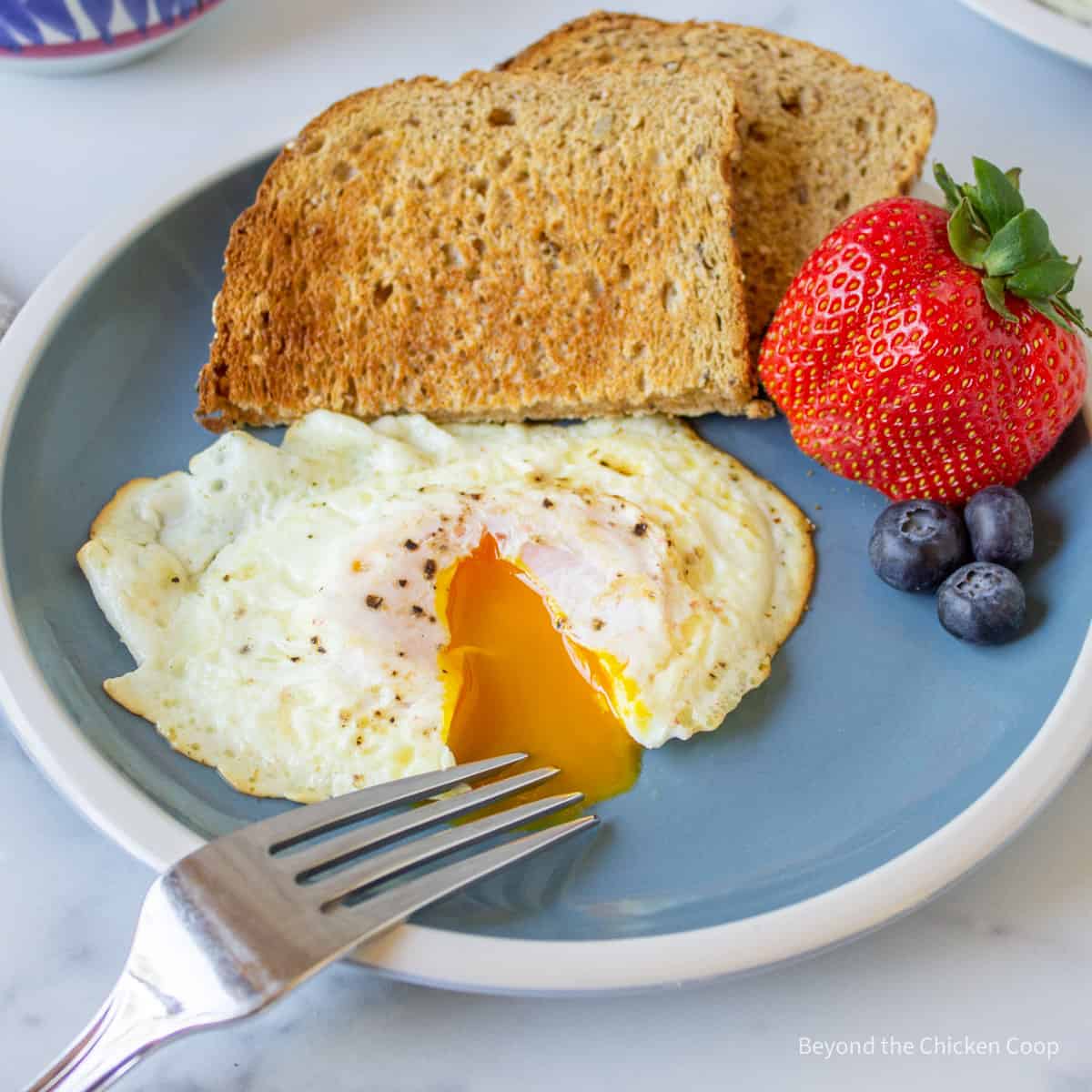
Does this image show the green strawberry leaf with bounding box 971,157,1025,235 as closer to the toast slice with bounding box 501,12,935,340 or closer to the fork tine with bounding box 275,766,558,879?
the toast slice with bounding box 501,12,935,340

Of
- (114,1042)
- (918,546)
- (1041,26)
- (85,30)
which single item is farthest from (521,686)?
(85,30)

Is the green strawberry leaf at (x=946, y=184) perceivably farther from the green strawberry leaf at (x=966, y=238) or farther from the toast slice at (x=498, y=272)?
the toast slice at (x=498, y=272)

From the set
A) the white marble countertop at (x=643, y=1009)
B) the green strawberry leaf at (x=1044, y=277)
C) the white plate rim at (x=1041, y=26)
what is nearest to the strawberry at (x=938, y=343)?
the green strawberry leaf at (x=1044, y=277)

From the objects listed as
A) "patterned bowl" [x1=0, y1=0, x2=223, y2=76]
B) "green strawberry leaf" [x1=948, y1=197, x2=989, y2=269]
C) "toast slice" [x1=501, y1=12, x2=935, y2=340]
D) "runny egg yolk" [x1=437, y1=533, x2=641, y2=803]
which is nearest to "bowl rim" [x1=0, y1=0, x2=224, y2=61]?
"patterned bowl" [x1=0, y1=0, x2=223, y2=76]

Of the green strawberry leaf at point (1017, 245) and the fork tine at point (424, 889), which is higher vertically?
the green strawberry leaf at point (1017, 245)

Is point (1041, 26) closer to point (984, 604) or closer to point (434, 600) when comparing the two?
point (984, 604)

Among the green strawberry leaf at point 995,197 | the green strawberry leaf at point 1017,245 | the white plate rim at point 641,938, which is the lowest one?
the white plate rim at point 641,938
